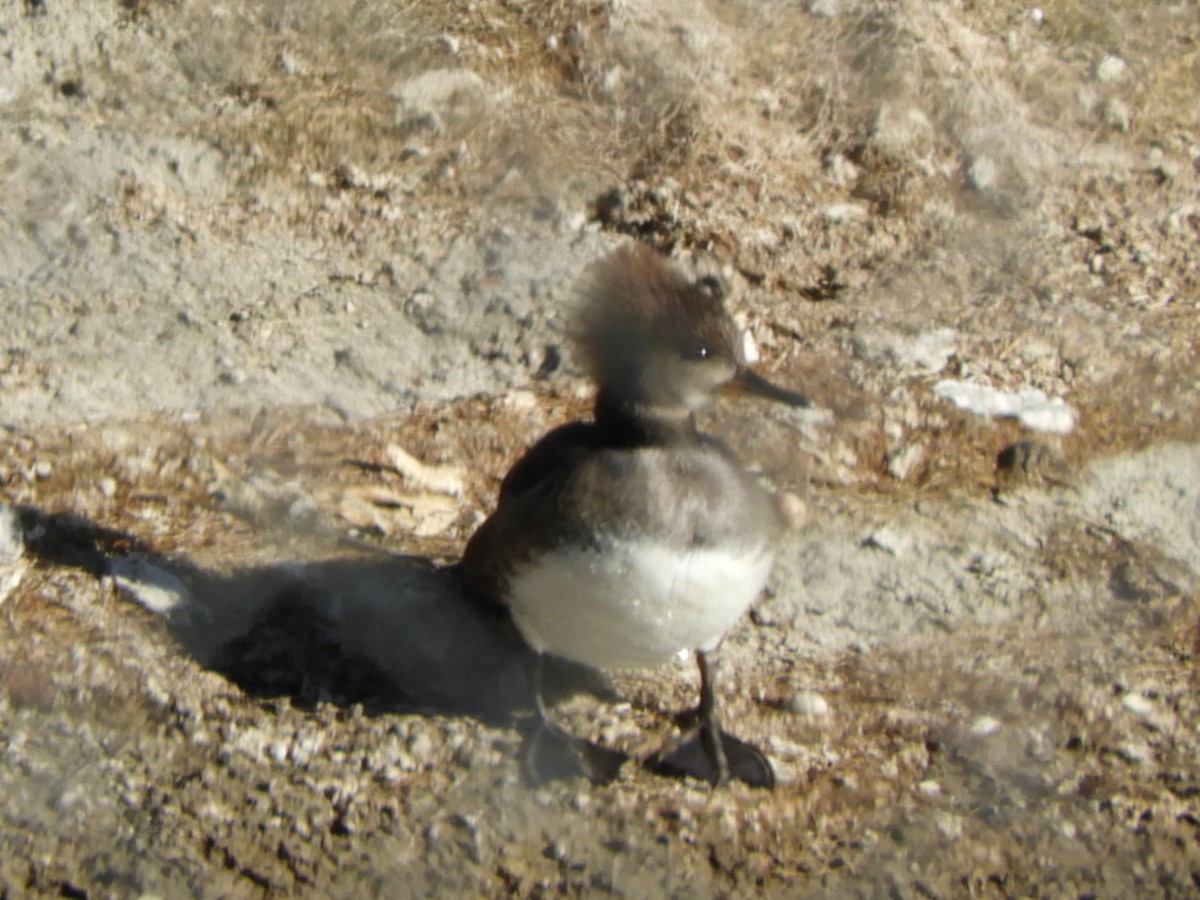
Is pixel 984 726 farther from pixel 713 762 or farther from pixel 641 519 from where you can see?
pixel 641 519

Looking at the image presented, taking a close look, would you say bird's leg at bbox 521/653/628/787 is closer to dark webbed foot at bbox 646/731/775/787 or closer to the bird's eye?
dark webbed foot at bbox 646/731/775/787

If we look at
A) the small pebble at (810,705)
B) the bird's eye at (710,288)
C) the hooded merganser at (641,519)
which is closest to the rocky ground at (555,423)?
the small pebble at (810,705)

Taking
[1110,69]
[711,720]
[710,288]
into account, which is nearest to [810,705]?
[711,720]

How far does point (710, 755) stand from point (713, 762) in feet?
0.08

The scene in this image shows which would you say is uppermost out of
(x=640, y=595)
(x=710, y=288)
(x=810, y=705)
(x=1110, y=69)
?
(x=1110, y=69)

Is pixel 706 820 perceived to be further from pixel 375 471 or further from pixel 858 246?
pixel 858 246

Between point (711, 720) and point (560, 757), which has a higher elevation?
point (711, 720)

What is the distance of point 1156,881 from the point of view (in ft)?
13.0

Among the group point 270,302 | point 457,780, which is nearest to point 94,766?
point 457,780

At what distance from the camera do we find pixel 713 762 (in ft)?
13.8

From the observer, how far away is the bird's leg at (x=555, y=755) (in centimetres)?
421

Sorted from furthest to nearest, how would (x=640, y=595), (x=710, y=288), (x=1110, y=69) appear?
(x=1110, y=69), (x=710, y=288), (x=640, y=595)

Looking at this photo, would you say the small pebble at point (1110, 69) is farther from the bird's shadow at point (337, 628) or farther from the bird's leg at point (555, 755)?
the bird's leg at point (555, 755)

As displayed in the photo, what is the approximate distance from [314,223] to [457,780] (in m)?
2.68
